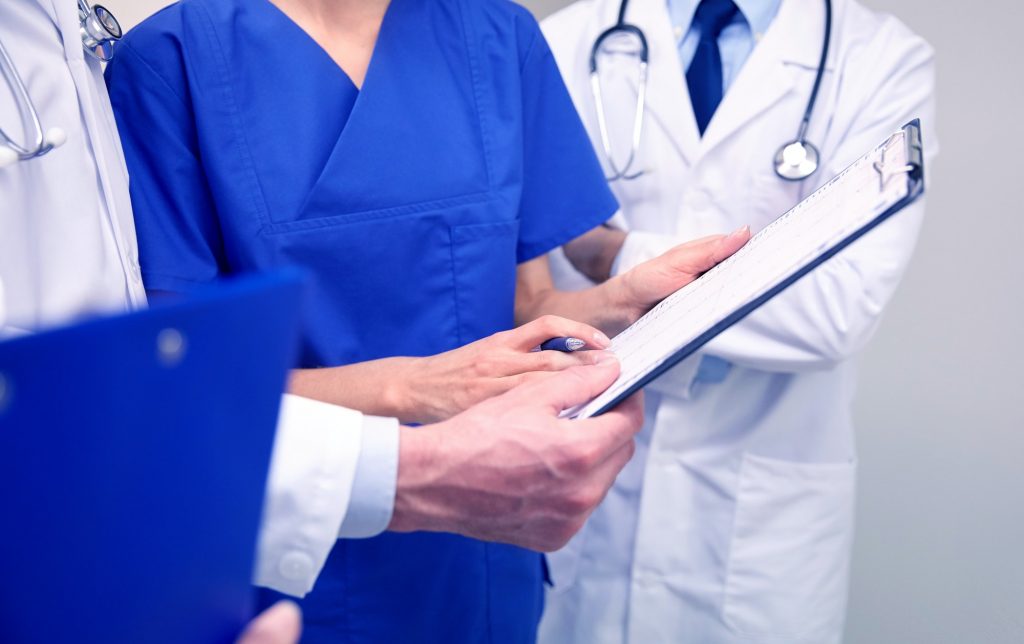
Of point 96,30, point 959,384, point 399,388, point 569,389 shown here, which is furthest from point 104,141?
point 959,384

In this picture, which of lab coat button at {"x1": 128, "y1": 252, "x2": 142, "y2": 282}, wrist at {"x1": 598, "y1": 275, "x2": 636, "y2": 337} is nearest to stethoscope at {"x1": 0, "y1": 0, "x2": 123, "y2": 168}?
lab coat button at {"x1": 128, "y1": 252, "x2": 142, "y2": 282}

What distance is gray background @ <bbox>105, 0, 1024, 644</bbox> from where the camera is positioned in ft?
4.57

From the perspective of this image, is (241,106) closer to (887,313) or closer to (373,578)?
(373,578)

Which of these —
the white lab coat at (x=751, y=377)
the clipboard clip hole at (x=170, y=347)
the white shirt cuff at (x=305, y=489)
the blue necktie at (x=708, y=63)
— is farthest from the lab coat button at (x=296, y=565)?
the blue necktie at (x=708, y=63)

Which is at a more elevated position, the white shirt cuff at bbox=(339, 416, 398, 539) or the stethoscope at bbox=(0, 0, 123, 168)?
the stethoscope at bbox=(0, 0, 123, 168)

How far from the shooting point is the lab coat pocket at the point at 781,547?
117 cm

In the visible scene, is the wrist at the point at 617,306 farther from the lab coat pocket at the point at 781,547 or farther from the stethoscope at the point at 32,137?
the stethoscope at the point at 32,137

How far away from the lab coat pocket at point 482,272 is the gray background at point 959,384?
0.94m

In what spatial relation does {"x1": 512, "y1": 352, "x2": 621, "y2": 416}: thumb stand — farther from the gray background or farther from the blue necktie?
the gray background

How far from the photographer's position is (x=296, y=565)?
1.96ft

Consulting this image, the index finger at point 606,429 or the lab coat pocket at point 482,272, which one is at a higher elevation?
the lab coat pocket at point 482,272

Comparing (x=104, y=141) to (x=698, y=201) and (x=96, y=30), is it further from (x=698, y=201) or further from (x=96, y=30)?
(x=698, y=201)

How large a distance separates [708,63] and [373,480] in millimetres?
878

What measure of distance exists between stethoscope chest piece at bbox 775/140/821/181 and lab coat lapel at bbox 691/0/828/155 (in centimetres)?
6
